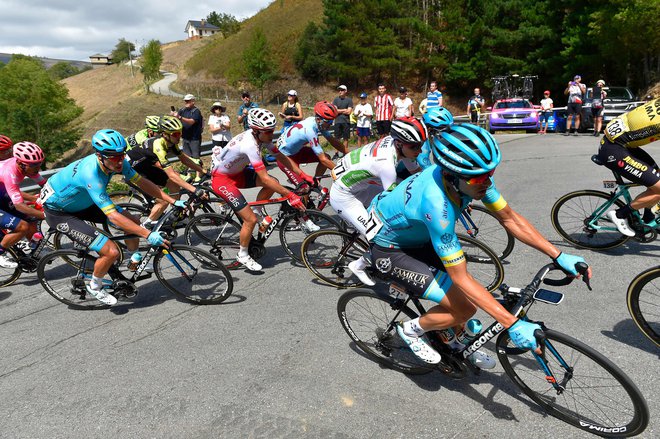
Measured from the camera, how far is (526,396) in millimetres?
3301

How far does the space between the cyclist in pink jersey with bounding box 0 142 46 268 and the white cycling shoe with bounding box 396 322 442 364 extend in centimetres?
536

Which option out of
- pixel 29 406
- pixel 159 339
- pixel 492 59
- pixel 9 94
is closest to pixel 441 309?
pixel 159 339

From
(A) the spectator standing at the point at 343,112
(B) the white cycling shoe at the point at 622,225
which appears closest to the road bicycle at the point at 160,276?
(B) the white cycling shoe at the point at 622,225

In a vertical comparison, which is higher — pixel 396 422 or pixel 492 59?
pixel 492 59

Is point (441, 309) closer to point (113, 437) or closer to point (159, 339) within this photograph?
point (113, 437)

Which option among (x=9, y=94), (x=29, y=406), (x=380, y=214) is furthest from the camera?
(x=9, y=94)

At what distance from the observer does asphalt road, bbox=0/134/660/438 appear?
320cm

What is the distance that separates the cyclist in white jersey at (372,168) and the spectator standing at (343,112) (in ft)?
29.8

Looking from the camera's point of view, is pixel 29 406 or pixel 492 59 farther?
pixel 492 59

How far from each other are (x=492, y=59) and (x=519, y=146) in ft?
86.9

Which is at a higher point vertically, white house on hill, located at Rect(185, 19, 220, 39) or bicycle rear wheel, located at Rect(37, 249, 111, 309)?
white house on hill, located at Rect(185, 19, 220, 39)

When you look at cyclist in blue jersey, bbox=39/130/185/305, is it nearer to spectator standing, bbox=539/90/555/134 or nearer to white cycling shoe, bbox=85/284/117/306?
white cycling shoe, bbox=85/284/117/306

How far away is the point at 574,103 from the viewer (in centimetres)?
1532

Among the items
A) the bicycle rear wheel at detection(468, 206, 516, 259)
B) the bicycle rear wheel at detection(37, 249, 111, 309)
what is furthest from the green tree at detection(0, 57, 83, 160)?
the bicycle rear wheel at detection(468, 206, 516, 259)
